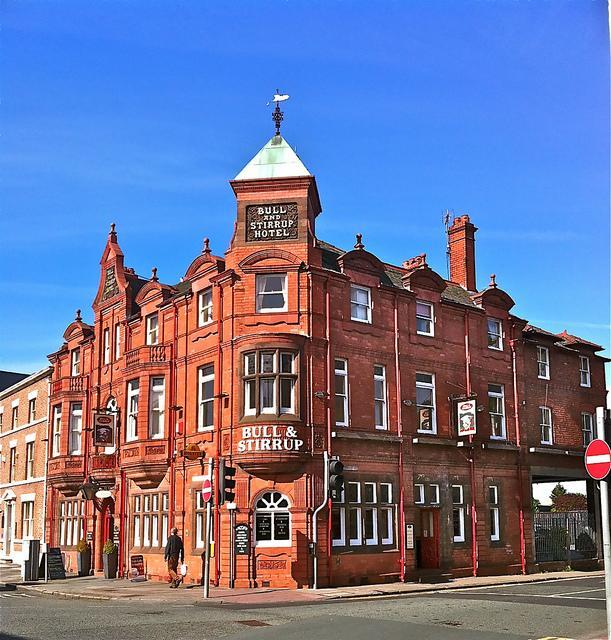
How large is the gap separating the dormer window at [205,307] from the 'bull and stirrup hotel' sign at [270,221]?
2814 millimetres

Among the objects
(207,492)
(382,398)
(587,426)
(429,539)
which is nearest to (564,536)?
(587,426)

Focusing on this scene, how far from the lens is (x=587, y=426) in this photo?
122 feet

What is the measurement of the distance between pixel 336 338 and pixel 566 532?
Result: 14.6m

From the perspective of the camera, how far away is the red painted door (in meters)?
29.3

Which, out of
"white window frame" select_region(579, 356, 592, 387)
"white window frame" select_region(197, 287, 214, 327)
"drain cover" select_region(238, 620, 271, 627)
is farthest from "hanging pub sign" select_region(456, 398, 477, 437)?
"drain cover" select_region(238, 620, 271, 627)

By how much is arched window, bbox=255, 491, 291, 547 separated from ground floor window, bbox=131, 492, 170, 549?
502cm

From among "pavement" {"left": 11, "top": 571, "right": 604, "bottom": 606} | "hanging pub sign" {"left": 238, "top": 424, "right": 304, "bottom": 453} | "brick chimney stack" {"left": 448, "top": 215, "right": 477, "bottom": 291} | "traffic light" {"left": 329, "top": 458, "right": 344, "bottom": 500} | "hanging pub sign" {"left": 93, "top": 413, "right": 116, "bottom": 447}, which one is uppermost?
"brick chimney stack" {"left": 448, "top": 215, "right": 477, "bottom": 291}

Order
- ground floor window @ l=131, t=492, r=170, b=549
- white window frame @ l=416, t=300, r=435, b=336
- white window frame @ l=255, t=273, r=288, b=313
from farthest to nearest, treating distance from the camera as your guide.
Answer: white window frame @ l=416, t=300, r=435, b=336 → ground floor window @ l=131, t=492, r=170, b=549 → white window frame @ l=255, t=273, r=288, b=313

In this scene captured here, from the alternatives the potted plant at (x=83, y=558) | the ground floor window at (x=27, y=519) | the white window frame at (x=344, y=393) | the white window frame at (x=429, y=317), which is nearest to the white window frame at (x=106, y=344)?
the potted plant at (x=83, y=558)

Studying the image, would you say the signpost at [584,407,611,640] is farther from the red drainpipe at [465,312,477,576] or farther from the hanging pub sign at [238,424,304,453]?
the red drainpipe at [465,312,477,576]

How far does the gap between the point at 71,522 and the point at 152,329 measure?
10.2 meters

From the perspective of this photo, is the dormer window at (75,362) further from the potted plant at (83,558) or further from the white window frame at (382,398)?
the white window frame at (382,398)

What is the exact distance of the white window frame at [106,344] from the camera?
3569cm

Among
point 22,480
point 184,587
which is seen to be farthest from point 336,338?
point 22,480
